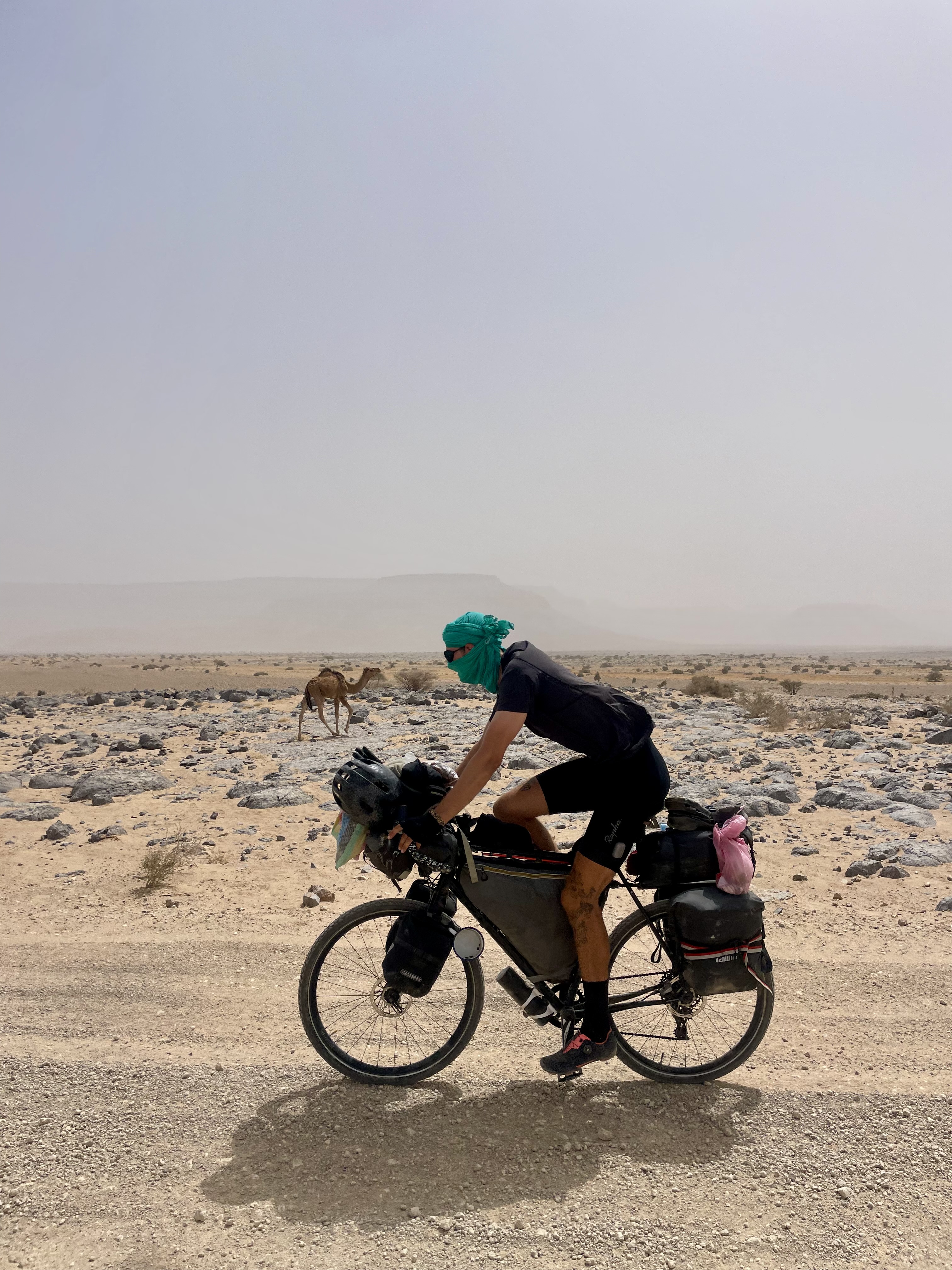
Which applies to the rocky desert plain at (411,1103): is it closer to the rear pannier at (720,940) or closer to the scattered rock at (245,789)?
the rear pannier at (720,940)

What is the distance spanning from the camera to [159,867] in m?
8.27

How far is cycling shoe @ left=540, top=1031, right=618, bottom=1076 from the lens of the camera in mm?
4137

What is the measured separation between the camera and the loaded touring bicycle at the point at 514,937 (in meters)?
4.20

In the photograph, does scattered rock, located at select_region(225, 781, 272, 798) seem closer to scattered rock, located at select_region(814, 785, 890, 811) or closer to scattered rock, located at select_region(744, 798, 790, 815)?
scattered rock, located at select_region(744, 798, 790, 815)

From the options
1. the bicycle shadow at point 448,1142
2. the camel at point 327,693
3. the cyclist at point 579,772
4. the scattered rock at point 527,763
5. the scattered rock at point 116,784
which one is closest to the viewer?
the bicycle shadow at point 448,1142

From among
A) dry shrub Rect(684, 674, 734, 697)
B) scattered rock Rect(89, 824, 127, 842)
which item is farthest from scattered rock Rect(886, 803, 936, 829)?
dry shrub Rect(684, 674, 734, 697)

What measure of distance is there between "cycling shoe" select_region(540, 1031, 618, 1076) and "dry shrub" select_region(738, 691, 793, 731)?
56.8 feet

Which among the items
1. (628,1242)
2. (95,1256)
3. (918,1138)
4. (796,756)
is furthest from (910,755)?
(95,1256)

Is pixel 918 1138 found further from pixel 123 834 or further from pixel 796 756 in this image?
pixel 796 756

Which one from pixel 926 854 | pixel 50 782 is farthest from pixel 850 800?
pixel 50 782

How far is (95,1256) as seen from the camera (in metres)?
3.11

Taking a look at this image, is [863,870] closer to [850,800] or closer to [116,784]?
[850,800]

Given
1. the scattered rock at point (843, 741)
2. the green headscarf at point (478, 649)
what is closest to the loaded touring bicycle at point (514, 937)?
the green headscarf at point (478, 649)

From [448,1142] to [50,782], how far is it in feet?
38.0
